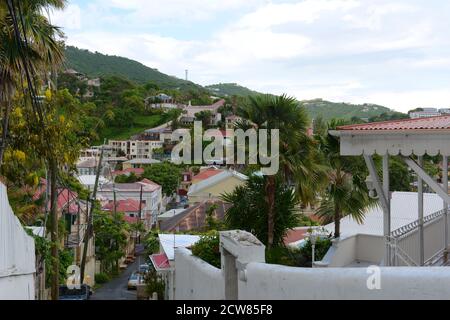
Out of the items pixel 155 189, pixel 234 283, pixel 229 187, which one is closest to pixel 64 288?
pixel 234 283

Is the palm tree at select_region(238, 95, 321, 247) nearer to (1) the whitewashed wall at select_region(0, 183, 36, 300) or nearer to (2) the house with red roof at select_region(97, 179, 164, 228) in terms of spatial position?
(1) the whitewashed wall at select_region(0, 183, 36, 300)

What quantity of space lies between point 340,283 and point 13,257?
4827 millimetres

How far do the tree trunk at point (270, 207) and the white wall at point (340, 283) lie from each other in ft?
16.5

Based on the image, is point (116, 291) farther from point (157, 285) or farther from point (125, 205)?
point (125, 205)

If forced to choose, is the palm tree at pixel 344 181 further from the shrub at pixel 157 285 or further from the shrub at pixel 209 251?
the shrub at pixel 157 285

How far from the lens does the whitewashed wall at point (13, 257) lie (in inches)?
283

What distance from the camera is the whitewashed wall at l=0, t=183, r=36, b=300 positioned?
7180 mm

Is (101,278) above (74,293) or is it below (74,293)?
below

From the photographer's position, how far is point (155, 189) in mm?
59250

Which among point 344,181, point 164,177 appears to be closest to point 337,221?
point 344,181

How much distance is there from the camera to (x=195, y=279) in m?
8.67

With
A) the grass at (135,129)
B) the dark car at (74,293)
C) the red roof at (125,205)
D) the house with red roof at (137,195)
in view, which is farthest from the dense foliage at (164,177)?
the dark car at (74,293)
